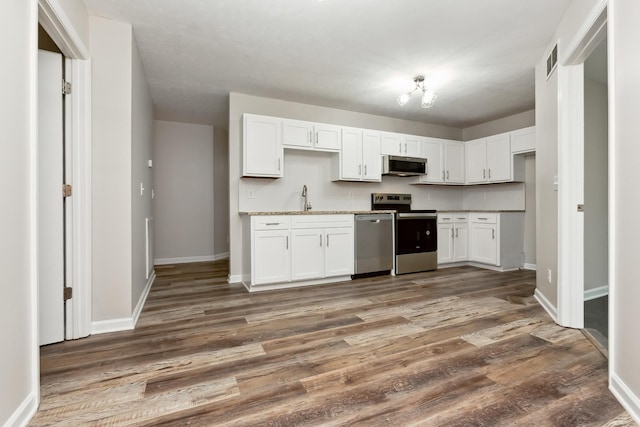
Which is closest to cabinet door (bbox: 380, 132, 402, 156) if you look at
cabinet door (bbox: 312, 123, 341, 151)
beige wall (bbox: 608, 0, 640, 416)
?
cabinet door (bbox: 312, 123, 341, 151)

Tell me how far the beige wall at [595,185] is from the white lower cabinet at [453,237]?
67.9 inches

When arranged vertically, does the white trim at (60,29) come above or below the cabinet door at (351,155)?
above

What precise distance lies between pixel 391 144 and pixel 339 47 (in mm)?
2042

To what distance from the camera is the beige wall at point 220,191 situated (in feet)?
18.7

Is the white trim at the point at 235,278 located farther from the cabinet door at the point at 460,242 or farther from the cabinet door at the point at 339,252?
the cabinet door at the point at 460,242

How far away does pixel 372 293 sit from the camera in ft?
11.0

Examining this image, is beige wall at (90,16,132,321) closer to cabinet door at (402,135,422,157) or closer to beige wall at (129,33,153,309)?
beige wall at (129,33,153,309)

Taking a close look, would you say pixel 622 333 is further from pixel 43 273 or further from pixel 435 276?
pixel 43 273

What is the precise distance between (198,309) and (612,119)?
3.21 m

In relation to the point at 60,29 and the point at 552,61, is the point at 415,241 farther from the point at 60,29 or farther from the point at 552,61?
the point at 60,29

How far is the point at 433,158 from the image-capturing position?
4.94 meters

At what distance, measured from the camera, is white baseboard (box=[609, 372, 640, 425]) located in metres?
1.32

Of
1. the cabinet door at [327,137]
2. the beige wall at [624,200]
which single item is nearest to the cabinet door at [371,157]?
the cabinet door at [327,137]

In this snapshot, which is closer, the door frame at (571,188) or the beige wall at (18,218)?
the beige wall at (18,218)
